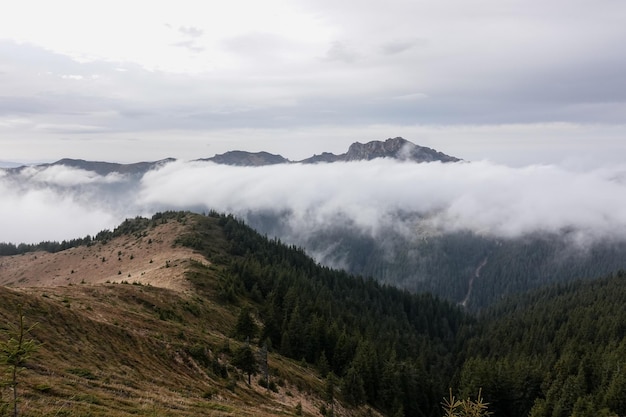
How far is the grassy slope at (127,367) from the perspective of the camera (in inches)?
936

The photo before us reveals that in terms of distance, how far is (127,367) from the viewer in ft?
116

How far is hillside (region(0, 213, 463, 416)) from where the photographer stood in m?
29.3

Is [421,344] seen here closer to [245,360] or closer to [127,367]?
[245,360]

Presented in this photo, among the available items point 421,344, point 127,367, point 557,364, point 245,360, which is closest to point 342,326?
point 421,344

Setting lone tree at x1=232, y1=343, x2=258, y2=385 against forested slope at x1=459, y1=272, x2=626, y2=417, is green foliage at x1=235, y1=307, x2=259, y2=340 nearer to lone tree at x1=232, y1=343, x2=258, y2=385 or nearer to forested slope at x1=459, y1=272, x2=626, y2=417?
lone tree at x1=232, y1=343, x2=258, y2=385

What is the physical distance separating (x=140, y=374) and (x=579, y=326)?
172 meters

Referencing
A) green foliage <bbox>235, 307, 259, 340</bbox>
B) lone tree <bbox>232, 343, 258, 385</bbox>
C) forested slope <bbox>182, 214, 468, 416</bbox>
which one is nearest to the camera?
lone tree <bbox>232, 343, 258, 385</bbox>

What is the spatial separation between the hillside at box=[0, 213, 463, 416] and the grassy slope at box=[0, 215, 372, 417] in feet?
0.58

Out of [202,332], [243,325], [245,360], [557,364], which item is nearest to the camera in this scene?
[245,360]

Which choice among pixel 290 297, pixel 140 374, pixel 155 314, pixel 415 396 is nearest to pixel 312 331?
pixel 290 297

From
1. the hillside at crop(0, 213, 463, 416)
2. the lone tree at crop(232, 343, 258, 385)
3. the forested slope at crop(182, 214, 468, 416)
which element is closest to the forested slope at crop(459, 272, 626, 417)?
the forested slope at crop(182, 214, 468, 416)

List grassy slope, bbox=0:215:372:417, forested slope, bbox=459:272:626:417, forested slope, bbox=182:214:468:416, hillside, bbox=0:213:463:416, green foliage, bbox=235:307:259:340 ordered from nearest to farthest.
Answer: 1. grassy slope, bbox=0:215:372:417
2. hillside, bbox=0:213:463:416
3. green foliage, bbox=235:307:259:340
4. forested slope, bbox=459:272:626:417
5. forested slope, bbox=182:214:468:416

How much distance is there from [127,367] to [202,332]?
2595 centimetres

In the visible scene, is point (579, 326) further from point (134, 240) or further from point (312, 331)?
point (134, 240)
